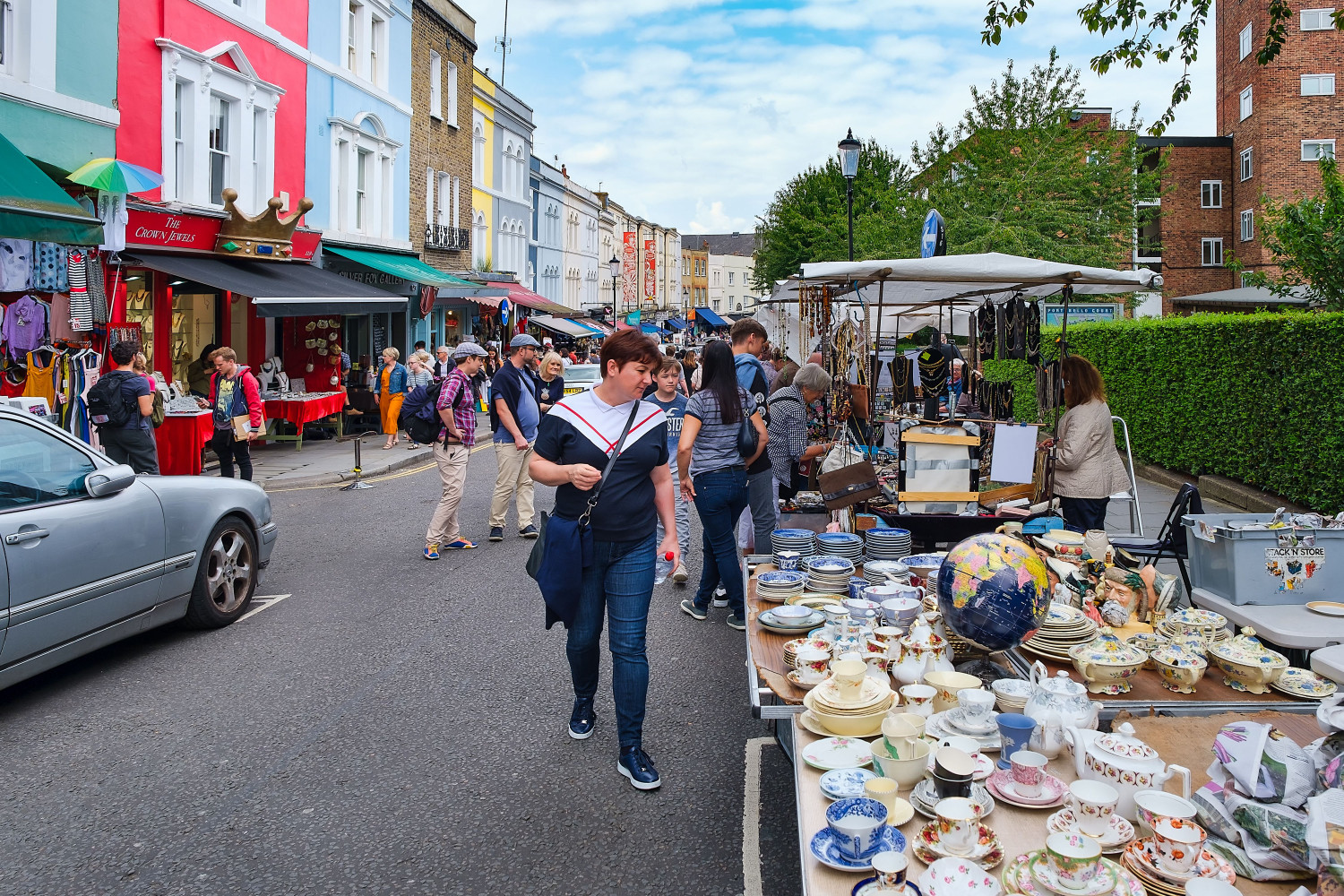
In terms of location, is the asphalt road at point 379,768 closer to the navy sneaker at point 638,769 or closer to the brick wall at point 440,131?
the navy sneaker at point 638,769

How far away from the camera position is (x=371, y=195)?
23578mm

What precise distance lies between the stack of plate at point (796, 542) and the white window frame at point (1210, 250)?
43136 millimetres

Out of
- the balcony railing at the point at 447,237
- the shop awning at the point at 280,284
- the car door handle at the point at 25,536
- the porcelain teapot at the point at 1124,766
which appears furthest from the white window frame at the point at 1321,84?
the car door handle at the point at 25,536

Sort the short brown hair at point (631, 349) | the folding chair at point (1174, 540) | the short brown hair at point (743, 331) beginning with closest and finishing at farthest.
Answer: the short brown hair at point (631, 349), the folding chair at point (1174, 540), the short brown hair at point (743, 331)

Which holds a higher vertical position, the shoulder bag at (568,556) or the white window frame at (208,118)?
the white window frame at (208,118)

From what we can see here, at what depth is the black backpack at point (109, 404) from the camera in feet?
29.8

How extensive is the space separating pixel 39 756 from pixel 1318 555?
628 cm

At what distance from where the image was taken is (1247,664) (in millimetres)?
3570

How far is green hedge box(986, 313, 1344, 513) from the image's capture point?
909cm

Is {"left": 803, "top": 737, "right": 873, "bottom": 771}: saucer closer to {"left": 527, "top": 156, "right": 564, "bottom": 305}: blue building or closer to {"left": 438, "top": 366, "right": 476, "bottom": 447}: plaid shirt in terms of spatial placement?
{"left": 438, "top": 366, "right": 476, "bottom": 447}: plaid shirt

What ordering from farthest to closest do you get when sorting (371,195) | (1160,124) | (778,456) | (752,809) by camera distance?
(371,195)
(1160,124)
(778,456)
(752,809)

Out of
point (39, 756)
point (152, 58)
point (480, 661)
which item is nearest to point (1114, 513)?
point (480, 661)

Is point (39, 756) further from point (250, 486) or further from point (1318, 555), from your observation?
point (1318, 555)

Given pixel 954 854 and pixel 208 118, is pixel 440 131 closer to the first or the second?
pixel 208 118
